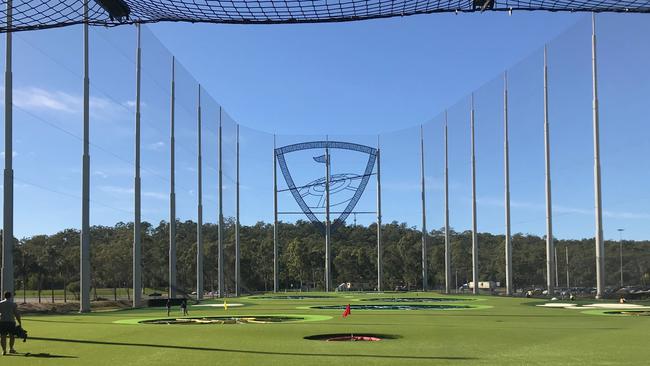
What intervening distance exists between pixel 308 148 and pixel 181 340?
2866 inches

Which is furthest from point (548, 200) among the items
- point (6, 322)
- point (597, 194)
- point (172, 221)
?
point (6, 322)

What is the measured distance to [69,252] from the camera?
83.5m

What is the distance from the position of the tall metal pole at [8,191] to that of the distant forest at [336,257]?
50.5m

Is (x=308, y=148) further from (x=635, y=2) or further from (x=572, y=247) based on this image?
(x=635, y=2)

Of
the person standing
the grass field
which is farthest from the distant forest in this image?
the person standing

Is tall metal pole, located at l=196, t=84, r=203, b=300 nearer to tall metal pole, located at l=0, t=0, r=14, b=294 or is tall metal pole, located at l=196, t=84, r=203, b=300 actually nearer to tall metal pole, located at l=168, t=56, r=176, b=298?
tall metal pole, located at l=168, t=56, r=176, b=298

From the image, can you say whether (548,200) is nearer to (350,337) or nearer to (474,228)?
(474,228)

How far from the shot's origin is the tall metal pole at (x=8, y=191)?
27.7 meters

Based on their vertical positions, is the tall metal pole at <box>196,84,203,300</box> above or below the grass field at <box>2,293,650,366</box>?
above

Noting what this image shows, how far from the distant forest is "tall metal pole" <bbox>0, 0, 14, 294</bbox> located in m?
50.5

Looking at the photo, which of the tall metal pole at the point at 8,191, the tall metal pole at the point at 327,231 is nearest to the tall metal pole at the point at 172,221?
the tall metal pole at the point at 8,191

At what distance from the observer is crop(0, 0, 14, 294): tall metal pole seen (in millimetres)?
27744

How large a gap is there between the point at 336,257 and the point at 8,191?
87313mm

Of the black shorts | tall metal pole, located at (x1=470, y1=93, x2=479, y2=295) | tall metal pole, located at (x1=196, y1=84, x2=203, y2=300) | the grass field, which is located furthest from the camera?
tall metal pole, located at (x1=470, y1=93, x2=479, y2=295)
